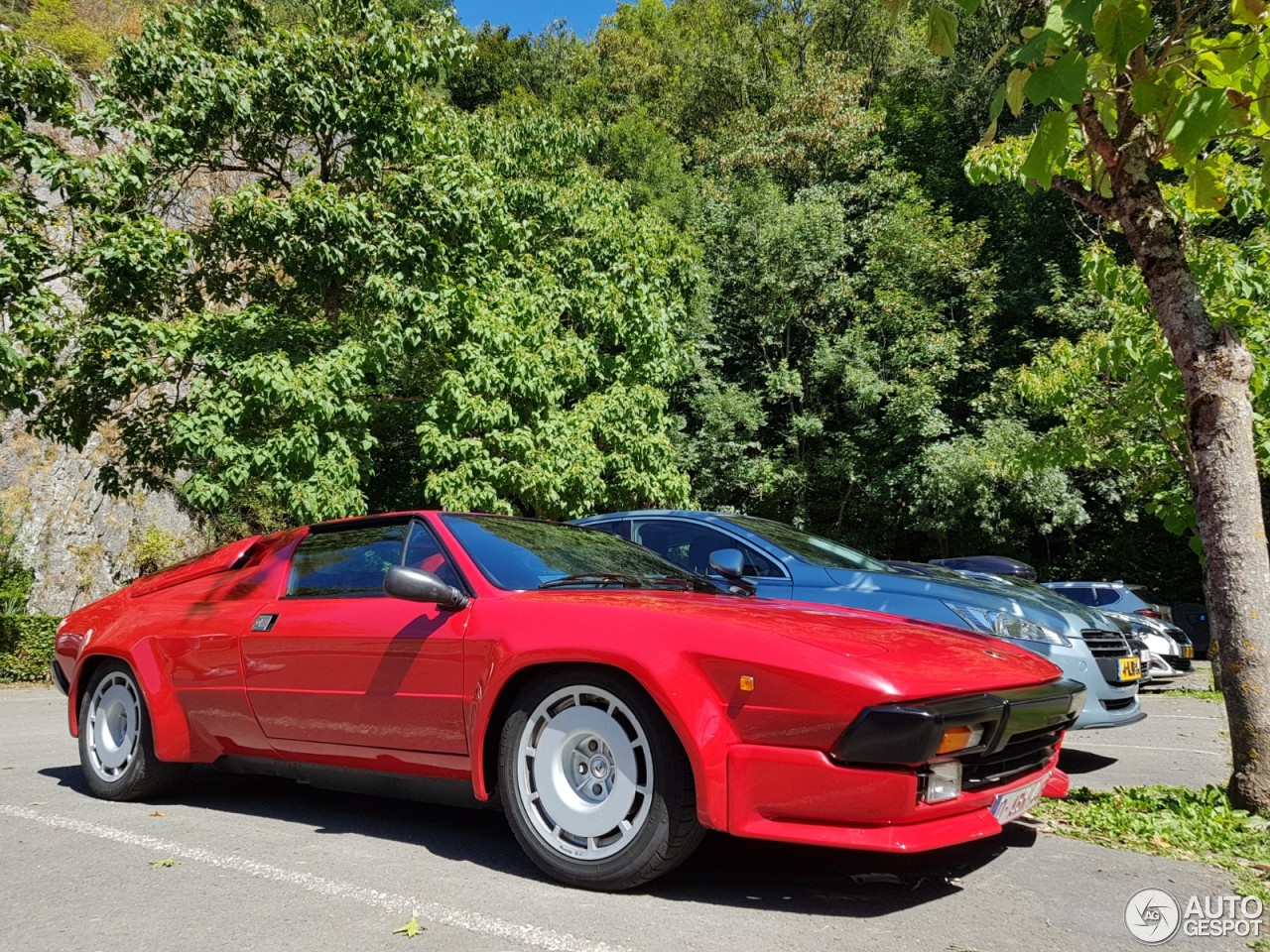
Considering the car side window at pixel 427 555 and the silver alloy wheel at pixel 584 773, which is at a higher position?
the car side window at pixel 427 555

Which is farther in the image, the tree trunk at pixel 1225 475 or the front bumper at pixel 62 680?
the front bumper at pixel 62 680

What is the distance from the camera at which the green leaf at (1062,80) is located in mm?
3393

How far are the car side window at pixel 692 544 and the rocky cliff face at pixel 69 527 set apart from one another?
14.5m

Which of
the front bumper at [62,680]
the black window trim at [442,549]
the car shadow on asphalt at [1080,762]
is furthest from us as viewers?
the car shadow on asphalt at [1080,762]

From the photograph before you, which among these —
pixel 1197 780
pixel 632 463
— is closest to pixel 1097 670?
pixel 1197 780

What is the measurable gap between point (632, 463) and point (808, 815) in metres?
12.7

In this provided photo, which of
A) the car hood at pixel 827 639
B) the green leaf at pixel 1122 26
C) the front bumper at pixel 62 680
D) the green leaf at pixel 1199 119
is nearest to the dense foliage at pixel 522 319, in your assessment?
the green leaf at pixel 1122 26

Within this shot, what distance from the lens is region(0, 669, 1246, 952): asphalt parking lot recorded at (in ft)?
10.2

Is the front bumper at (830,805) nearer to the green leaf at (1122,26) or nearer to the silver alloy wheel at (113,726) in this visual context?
the green leaf at (1122,26)

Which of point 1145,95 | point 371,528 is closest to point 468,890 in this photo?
→ point 371,528

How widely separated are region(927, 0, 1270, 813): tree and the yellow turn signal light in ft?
7.32

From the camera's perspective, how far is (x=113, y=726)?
5.42m

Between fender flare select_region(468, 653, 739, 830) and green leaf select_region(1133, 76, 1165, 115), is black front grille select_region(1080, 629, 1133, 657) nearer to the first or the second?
green leaf select_region(1133, 76, 1165, 115)

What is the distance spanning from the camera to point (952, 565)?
46.2 ft
